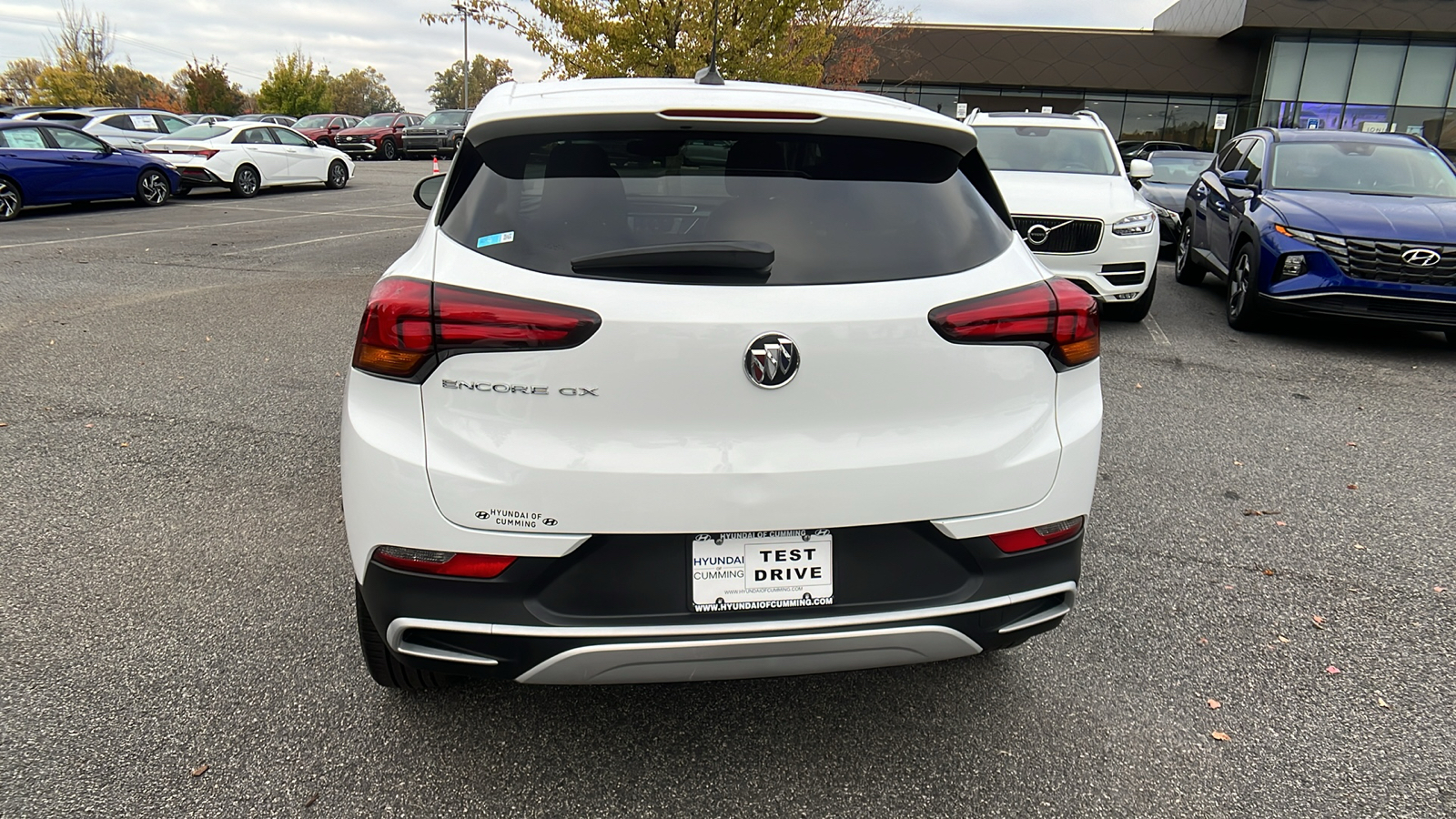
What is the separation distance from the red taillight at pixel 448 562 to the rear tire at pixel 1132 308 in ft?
23.3

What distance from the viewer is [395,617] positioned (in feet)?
7.07

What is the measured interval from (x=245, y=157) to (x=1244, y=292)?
18490mm

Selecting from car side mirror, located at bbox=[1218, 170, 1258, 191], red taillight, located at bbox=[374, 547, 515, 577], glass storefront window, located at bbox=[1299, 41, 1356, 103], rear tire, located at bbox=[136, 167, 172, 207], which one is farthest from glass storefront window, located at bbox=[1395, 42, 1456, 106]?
red taillight, located at bbox=[374, 547, 515, 577]

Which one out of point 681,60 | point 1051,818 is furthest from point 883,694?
point 681,60

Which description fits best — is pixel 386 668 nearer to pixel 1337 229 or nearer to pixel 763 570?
pixel 763 570

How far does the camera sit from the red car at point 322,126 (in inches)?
1182

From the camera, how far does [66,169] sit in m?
15.2

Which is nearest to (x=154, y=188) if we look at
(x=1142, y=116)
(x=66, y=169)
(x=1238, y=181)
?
(x=66, y=169)

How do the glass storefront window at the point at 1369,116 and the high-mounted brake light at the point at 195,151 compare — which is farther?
the glass storefront window at the point at 1369,116

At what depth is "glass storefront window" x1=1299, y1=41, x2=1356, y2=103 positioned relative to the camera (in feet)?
111

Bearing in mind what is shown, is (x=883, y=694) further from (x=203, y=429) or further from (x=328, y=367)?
(x=328, y=367)

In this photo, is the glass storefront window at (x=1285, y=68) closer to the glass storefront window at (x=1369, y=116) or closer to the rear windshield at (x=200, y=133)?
the glass storefront window at (x=1369, y=116)

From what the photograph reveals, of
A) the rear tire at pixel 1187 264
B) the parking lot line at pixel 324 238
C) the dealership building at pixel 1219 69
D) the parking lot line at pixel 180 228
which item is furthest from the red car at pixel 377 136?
the rear tire at pixel 1187 264

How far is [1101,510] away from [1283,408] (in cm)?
255
